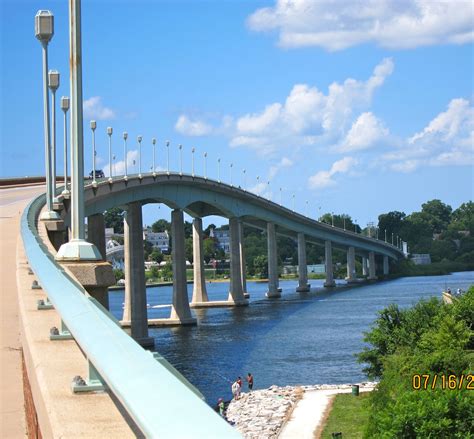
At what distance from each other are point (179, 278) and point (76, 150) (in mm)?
82709

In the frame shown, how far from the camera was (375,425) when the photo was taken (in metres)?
31.8

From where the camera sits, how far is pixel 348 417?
4081cm

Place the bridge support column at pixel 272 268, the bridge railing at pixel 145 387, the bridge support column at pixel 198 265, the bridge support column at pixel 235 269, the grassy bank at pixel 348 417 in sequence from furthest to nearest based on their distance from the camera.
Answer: the bridge support column at pixel 272 268, the bridge support column at pixel 235 269, the bridge support column at pixel 198 265, the grassy bank at pixel 348 417, the bridge railing at pixel 145 387

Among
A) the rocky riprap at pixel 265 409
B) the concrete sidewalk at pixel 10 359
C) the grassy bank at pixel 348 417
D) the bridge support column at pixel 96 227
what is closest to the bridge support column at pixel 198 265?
the bridge support column at pixel 96 227

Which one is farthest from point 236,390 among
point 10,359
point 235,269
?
point 235,269

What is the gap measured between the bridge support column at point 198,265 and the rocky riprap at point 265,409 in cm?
Answer: 6865

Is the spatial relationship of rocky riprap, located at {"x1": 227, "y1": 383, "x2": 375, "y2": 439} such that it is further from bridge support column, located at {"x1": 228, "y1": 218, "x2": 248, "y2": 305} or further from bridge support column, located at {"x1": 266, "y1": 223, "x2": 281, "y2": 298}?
bridge support column, located at {"x1": 266, "y1": 223, "x2": 281, "y2": 298}

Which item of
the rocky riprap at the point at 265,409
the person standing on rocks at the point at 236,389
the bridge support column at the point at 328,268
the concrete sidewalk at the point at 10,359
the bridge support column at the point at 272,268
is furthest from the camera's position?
the bridge support column at the point at 328,268

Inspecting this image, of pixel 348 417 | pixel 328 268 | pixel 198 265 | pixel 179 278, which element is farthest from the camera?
pixel 328 268

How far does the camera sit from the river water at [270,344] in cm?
5947

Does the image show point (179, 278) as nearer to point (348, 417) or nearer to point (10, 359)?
point (348, 417)
